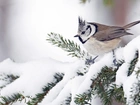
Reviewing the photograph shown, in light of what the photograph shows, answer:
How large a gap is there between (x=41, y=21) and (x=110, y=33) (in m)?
2.22

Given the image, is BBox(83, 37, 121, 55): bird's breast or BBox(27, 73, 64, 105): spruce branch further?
BBox(83, 37, 121, 55): bird's breast

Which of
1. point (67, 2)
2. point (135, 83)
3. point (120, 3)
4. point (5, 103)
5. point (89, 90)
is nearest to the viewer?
point (135, 83)

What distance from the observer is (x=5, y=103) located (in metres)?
1.11

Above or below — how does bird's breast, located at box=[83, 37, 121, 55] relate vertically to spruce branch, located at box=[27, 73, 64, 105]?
above

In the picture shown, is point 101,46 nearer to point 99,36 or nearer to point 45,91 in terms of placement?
point 99,36

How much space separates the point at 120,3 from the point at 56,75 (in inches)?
63.4

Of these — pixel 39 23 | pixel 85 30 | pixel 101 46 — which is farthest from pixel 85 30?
pixel 39 23

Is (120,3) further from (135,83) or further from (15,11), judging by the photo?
(135,83)

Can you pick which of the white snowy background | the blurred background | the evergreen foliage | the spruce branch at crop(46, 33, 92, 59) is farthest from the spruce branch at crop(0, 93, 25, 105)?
the blurred background

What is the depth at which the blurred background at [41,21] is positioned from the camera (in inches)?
113

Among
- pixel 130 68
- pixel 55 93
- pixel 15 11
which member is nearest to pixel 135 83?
pixel 130 68

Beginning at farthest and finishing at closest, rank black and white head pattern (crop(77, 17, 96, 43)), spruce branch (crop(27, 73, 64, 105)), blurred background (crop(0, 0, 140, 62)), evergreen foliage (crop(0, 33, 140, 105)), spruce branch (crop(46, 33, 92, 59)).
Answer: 1. blurred background (crop(0, 0, 140, 62))
2. black and white head pattern (crop(77, 17, 96, 43))
3. spruce branch (crop(46, 33, 92, 59))
4. spruce branch (crop(27, 73, 64, 105))
5. evergreen foliage (crop(0, 33, 140, 105))

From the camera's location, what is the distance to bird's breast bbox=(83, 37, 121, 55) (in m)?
1.21

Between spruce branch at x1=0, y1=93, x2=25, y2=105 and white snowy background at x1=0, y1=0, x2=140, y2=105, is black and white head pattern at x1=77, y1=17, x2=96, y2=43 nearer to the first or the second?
spruce branch at x1=0, y1=93, x2=25, y2=105
